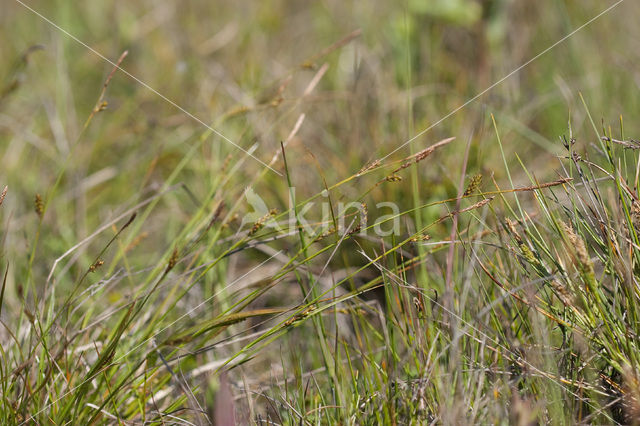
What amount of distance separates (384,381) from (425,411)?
10 centimetres

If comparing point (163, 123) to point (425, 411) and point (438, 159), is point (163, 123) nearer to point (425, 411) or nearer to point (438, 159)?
point (438, 159)

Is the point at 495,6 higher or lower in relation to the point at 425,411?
higher

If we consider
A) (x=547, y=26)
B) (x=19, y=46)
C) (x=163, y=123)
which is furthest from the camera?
(x=19, y=46)

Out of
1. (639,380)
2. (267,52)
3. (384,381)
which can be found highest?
(267,52)

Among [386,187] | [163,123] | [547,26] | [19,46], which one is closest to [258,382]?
[386,187]

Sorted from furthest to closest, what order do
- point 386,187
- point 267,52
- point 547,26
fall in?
point 267,52 → point 547,26 → point 386,187

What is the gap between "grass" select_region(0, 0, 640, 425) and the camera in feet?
2.92

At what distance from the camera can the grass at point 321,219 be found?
2.92 feet

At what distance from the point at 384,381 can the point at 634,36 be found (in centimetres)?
194

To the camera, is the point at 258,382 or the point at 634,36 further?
the point at 634,36

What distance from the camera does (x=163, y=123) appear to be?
6.66 feet

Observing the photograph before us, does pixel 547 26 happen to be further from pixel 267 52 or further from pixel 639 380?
pixel 639 380

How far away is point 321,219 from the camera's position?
1.64 metres

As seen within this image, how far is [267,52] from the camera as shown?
268 cm
